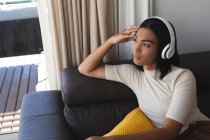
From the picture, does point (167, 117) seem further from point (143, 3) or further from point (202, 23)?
point (202, 23)

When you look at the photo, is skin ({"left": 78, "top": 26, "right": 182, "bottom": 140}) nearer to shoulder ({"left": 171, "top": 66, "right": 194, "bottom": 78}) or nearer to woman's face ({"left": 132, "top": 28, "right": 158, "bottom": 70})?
woman's face ({"left": 132, "top": 28, "right": 158, "bottom": 70})

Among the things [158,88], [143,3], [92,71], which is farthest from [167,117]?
[143,3]

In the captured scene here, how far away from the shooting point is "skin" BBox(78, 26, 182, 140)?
4.45 ft

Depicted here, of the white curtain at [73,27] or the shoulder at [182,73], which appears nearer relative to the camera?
the shoulder at [182,73]

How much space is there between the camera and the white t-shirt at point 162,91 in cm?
140

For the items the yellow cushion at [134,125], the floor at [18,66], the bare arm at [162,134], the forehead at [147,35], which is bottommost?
the floor at [18,66]

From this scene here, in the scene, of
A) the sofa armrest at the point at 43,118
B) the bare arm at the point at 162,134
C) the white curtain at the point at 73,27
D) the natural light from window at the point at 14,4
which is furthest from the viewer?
the natural light from window at the point at 14,4

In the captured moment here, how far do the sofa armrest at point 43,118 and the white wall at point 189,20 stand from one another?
901mm

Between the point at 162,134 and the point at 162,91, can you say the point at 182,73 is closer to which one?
the point at 162,91

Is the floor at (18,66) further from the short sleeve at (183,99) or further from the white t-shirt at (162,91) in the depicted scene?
the short sleeve at (183,99)

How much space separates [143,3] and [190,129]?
0.85 m

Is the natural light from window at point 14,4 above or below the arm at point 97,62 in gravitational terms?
above

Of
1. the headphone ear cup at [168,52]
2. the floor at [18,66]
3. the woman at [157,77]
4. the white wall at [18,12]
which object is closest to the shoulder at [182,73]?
the woman at [157,77]

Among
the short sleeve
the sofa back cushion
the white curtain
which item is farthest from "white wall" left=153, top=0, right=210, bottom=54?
the short sleeve
